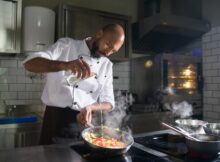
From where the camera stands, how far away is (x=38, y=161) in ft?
3.25

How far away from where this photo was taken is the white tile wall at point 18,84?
2.81 metres

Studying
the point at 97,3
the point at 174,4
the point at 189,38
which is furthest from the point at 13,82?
the point at 174,4

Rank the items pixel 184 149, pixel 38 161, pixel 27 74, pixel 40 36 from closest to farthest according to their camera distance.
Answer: pixel 38 161, pixel 184 149, pixel 40 36, pixel 27 74

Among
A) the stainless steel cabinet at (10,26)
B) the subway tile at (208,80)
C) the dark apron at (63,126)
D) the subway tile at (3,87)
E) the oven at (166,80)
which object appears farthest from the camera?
the subway tile at (208,80)

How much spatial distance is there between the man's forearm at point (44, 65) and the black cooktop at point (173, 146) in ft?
2.07

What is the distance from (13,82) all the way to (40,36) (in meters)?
0.67

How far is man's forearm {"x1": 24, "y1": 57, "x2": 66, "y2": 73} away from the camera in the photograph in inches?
49.8

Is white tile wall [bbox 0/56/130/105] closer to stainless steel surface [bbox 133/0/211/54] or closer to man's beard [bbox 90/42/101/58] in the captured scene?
man's beard [bbox 90/42/101/58]

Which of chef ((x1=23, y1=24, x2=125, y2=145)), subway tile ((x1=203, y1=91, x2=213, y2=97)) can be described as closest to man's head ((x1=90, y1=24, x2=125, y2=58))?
chef ((x1=23, y1=24, x2=125, y2=145))

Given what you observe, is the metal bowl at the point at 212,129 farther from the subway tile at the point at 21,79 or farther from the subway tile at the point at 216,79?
the subway tile at the point at 21,79

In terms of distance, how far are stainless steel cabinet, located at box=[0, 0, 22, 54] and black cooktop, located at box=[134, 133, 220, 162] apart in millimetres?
1840

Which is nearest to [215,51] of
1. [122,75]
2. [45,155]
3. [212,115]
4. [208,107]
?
[208,107]

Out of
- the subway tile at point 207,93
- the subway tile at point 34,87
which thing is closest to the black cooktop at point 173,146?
the subway tile at point 34,87

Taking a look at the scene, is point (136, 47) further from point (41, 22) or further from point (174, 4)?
point (41, 22)
